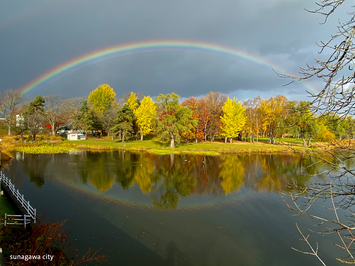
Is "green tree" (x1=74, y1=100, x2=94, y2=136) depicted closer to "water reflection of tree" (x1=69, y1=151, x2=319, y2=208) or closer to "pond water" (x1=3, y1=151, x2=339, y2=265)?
"water reflection of tree" (x1=69, y1=151, x2=319, y2=208)

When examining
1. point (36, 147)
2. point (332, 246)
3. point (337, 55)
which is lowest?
point (332, 246)

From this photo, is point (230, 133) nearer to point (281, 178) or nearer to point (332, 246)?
point (281, 178)

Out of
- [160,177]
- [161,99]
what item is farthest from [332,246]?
[161,99]

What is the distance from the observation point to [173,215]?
13.0 metres

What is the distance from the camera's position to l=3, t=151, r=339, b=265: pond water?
370 inches

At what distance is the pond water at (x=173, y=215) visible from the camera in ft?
30.8

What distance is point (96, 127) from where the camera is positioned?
5825 cm

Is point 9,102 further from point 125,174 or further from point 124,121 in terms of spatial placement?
point 125,174

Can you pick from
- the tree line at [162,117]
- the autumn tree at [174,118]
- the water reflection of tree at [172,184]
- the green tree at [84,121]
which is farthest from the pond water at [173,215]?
the green tree at [84,121]

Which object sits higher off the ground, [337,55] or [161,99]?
[161,99]

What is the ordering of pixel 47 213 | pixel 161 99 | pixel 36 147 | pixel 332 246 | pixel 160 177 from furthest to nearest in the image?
Answer: 1. pixel 161 99
2. pixel 36 147
3. pixel 160 177
4. pixel 47 213
5. pixel 332 246

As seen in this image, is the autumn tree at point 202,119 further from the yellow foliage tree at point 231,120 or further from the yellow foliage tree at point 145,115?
the yellow foliage tree at point 145,115

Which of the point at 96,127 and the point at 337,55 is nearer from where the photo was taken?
the point at 337,55

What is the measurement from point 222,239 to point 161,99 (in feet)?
113
